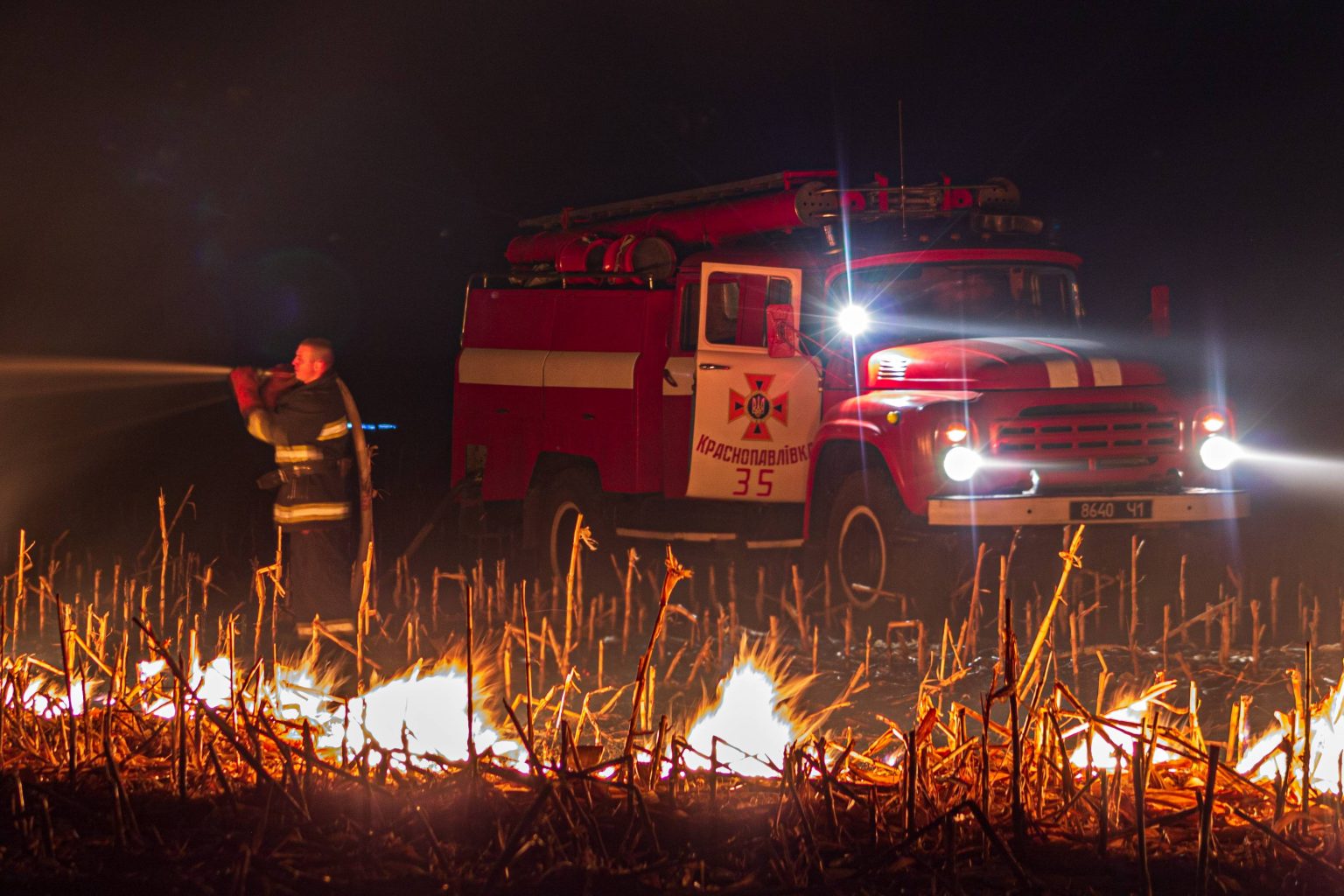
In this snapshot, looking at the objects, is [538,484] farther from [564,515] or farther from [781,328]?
[781,328]

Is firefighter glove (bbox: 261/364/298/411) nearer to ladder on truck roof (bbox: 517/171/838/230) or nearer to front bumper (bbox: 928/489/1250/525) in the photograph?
front bumper (bbox: 928/489/1250/525)

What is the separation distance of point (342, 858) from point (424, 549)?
34.7 ft

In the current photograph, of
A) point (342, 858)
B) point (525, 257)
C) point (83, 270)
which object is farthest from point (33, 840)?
point (83, 270)

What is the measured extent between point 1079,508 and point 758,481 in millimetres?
A: 2451

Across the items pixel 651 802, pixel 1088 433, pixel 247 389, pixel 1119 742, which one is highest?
pixel 247 389

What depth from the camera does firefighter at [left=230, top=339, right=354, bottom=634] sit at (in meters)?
9.27

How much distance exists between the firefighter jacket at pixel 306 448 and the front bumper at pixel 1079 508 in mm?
3351

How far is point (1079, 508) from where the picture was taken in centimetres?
963

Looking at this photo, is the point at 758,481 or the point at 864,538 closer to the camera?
the point at 864,538

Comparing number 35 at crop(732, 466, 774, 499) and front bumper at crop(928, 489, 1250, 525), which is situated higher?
number 35 at crop(732, 466, 774, 499)

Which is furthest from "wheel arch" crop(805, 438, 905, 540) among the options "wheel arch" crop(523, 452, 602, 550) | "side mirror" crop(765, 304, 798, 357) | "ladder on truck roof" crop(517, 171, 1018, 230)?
"wheel arch" crop(523, 452, 602, 550)

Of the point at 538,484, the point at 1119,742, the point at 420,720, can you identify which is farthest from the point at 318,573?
the point at 1119,742

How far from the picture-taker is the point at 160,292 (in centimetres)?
3094

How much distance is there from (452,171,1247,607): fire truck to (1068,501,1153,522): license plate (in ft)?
0.04
